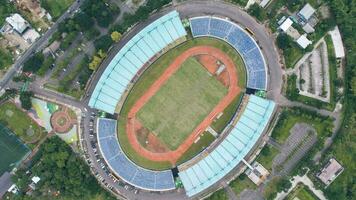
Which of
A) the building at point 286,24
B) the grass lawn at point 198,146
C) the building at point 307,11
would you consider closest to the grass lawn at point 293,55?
the building at point 286,24

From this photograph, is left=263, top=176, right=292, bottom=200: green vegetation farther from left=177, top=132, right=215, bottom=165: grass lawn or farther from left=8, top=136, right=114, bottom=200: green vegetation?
left=8, top=136, right=114, bottom=200: green vegetation

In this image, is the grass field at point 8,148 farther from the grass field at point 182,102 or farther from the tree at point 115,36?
the tree at point 115,36

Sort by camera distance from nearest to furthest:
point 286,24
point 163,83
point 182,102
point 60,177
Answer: point 60,177, point 286,24, point 182,102, point 163,83

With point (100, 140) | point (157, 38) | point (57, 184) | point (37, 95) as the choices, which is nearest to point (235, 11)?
point (157, 38)

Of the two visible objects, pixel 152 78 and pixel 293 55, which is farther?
pixel 152 78

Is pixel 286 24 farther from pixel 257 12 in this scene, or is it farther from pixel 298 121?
pixel 298 121

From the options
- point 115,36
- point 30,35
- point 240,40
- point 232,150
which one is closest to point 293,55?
point 240,40

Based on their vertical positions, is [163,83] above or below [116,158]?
above
